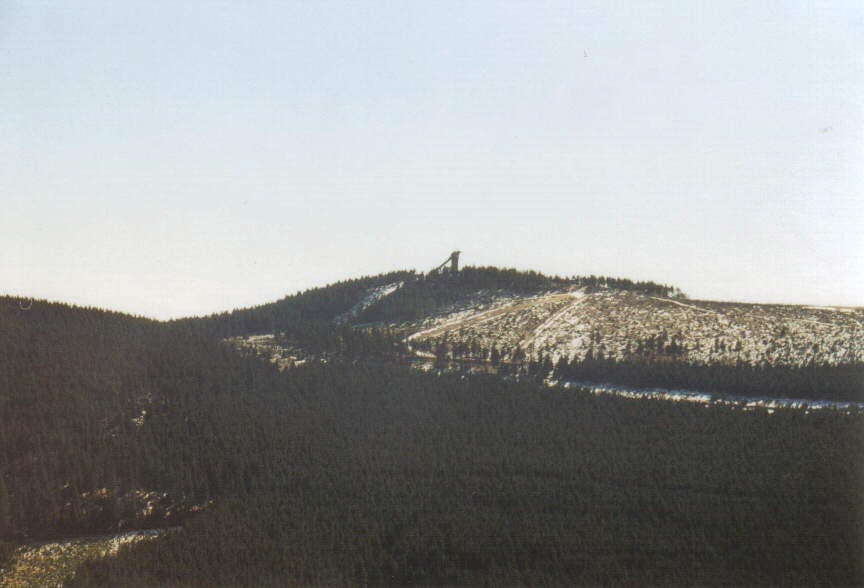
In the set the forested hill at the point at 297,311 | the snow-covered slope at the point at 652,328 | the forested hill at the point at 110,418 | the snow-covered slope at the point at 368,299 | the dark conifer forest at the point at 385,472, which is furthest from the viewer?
the snow-covered slope at the point at 368,299

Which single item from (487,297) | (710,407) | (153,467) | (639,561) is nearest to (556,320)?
(487,297)

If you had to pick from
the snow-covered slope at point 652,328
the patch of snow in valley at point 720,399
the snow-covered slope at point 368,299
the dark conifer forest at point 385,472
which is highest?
the snow-covered slope at point 368,299

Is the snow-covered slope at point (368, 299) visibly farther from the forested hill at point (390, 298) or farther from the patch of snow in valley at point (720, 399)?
the patch of snow in valley at point (720, 399)

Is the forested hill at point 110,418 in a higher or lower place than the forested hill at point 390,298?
lower

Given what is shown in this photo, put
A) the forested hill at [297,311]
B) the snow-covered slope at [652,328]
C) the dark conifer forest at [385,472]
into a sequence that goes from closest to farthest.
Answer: the dark conifer forest at [385,472], the snow-covered slope at [652,328], the forested hill at [297,311]

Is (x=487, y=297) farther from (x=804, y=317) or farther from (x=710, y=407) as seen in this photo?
(x=710, y=407)

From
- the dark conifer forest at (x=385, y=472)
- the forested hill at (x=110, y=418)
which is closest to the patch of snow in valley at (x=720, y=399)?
the dark conifer forest at (x=385, y=472)
